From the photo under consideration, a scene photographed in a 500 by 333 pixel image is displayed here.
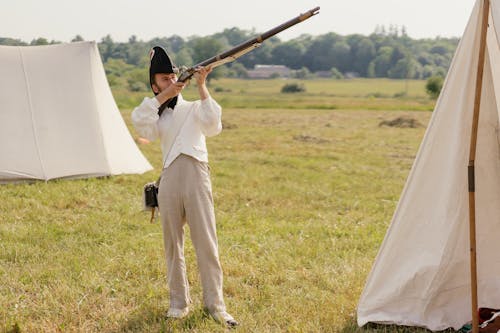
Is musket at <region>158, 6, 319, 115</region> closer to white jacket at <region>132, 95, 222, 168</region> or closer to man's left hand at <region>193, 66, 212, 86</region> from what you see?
man's left hand at <region>193, 66, 212, 86</region>

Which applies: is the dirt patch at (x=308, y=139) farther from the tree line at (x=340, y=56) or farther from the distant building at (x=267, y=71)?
the distant building at (x=267, y=71)

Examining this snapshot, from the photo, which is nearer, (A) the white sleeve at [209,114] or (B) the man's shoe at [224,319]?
(A) the white sleeve at [209,114]

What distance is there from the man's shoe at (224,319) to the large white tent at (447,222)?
2.88ft

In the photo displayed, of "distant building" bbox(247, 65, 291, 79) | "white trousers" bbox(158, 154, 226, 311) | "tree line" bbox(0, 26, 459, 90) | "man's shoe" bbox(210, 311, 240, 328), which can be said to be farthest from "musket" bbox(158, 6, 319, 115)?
"distant building" bbox(247, 65, 291, 79)

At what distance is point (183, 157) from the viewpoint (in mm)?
4520

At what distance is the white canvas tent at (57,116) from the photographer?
1081cm

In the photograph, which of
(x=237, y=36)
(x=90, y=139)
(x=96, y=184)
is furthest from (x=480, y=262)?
(x=237, y=36)

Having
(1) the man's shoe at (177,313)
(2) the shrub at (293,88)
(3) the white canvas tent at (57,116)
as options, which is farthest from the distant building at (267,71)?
(1) the man's shoe at (177,313)

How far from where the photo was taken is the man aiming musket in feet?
14.6

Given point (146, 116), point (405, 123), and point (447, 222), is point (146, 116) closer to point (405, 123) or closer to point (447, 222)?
point (447, 222)

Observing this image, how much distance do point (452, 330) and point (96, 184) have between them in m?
7.23

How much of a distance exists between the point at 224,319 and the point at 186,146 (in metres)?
1.24

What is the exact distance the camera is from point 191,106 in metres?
4.61

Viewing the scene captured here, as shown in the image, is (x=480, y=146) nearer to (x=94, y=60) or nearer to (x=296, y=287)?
(x=296, y=287)
